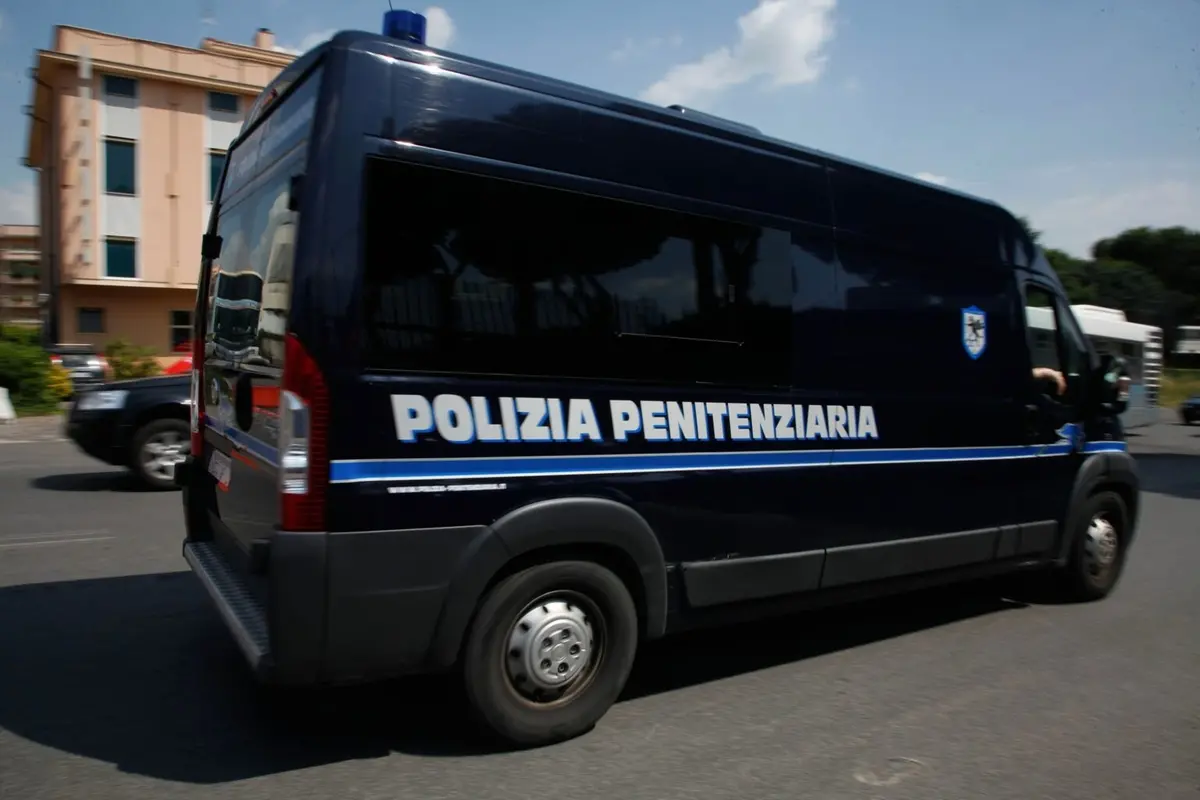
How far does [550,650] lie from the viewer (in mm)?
3787

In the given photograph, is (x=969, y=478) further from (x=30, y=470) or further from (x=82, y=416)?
(x=30, y=470)

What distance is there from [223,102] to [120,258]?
20.3 feet

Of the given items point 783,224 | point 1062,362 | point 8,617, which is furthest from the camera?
point 1062,362

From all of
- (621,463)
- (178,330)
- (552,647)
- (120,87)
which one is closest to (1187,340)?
(178,330)

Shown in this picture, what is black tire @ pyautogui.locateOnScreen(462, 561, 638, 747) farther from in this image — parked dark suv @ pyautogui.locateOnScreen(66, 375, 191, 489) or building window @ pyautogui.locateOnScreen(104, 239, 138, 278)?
building window @ pyautogui.locateOnScreen(104, 239, 138, 278)

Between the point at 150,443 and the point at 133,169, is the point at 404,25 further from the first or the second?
the point at 133,169

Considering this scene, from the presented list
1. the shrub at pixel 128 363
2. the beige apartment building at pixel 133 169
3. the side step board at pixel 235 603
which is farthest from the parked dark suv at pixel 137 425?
the beige apartment building at pixel 133 169

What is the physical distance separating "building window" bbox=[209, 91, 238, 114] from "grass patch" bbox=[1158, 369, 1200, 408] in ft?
116

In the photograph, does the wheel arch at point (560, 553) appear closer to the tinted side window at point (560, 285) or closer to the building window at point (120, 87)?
the tinted side window at point (560, 285)

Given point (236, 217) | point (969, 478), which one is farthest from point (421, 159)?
point (969, 478)

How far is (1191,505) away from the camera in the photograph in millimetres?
11625

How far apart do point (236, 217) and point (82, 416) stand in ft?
19.8

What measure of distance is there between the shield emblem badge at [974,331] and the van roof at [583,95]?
0.91 m

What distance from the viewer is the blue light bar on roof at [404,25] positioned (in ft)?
12.2
